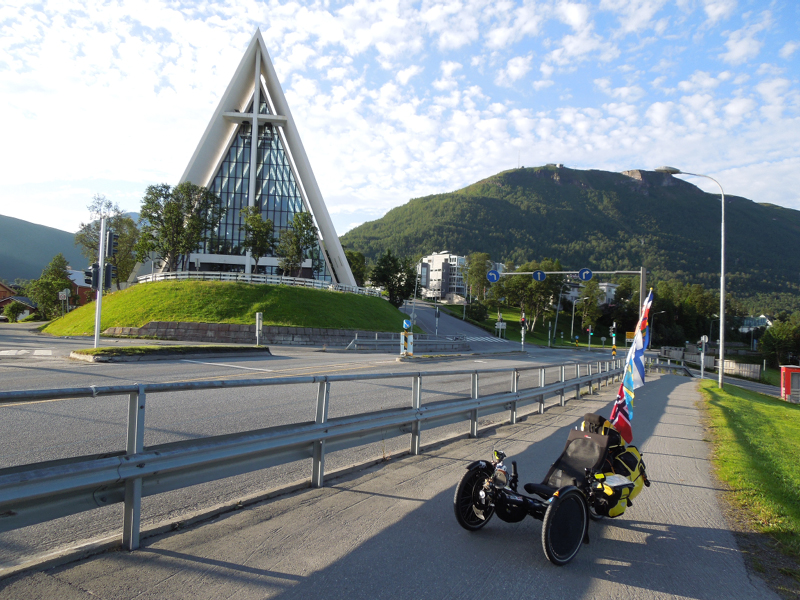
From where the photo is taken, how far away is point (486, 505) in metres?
4.14

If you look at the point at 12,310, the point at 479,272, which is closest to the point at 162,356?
the point at 12,310

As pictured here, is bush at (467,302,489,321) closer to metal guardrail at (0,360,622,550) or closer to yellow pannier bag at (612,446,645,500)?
metal guardrail at (0,360,622,550)

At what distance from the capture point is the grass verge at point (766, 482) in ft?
13.8

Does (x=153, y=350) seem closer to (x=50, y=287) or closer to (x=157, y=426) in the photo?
(x=157, y=426)

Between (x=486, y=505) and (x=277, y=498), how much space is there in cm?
201

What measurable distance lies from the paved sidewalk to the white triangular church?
6048 cm

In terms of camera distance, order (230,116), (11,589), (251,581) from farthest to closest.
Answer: (230,116) < (251,581) < (11,589)

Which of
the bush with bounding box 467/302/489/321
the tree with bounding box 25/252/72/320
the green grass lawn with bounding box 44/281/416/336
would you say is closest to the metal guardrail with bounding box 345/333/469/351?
the green grass lawn with bounding box 44/281/416/336

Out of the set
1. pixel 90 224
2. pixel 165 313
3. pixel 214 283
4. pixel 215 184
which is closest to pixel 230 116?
pixel 215 184

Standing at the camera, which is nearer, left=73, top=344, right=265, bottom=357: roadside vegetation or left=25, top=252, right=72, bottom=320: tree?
left=73, top=344, right=265, bottom=357: roadside vegetation

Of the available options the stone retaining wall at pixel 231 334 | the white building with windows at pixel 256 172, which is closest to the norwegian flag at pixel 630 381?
the stone retaining wall at pixel 231 334

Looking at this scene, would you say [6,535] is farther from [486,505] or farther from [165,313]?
[165,313]

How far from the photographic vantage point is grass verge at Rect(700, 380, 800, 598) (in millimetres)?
4199

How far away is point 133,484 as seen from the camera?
350cm
